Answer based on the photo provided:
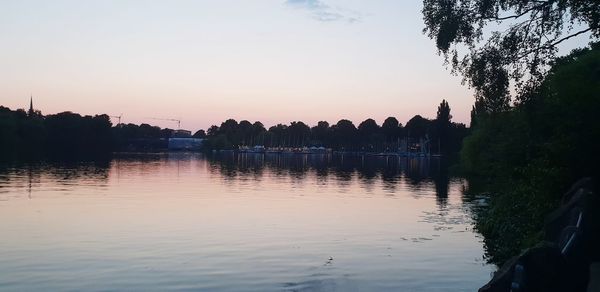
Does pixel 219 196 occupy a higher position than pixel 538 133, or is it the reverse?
pixel 538 133

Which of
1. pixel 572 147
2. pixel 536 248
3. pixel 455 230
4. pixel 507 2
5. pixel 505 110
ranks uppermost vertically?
pixel 507 2

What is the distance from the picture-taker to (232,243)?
30.5m

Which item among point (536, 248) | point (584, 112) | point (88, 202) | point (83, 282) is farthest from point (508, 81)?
point (88, 202)

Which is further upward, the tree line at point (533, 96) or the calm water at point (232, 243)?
the tree line at point (533, 96)

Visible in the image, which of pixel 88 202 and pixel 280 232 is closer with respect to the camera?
pixel 280 232

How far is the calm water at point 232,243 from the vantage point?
22141mm

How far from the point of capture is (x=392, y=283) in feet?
72.9

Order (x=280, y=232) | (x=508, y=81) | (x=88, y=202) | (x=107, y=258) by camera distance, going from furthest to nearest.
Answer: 1. (x=88, y=202)
2. (x=280, y=232)
3. (x=107, y=258)
4. (x=508, y=81)

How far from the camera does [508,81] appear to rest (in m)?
23.9

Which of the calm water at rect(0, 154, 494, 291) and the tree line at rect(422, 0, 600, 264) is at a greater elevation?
the tree line at rect(422, 0, 600, 264)

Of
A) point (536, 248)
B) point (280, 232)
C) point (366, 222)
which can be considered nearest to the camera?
point (536, 248)

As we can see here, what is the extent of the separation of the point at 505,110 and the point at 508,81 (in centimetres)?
167

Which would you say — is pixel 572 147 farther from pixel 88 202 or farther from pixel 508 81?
pixel 88 202

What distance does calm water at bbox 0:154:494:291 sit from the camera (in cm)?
2214
